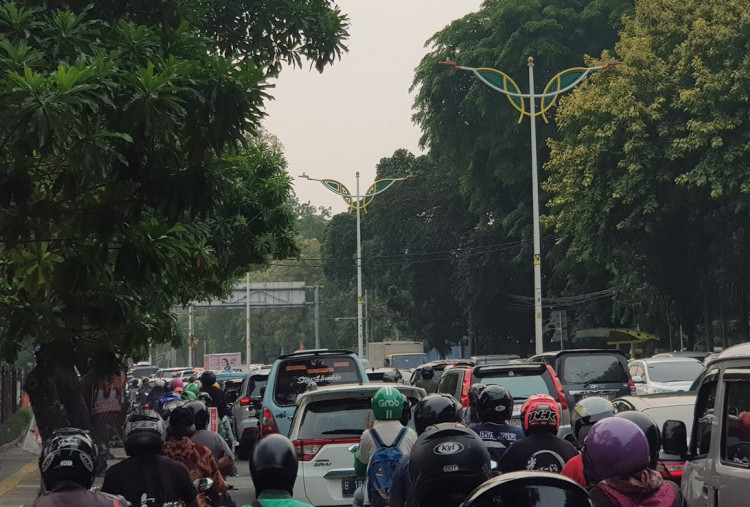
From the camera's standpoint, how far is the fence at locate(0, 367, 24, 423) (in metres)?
32.2

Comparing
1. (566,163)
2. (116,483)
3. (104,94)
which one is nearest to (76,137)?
(104,94)

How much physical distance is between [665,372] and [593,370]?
21.3 ft

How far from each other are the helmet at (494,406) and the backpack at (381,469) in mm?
816

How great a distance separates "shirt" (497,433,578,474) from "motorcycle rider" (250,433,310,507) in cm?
264

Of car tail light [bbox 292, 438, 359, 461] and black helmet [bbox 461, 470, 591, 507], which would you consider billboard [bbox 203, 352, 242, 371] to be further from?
black helmet [bbox 461, 470, 591, 507]

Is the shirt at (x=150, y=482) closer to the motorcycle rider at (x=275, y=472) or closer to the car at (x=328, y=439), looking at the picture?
the motorcycle rider at (x=275, y=472)

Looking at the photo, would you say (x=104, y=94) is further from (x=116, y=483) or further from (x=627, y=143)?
(x=627, y=143)

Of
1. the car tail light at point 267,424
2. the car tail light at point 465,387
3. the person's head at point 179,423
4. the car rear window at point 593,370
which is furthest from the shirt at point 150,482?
the car rear window at point 593,370

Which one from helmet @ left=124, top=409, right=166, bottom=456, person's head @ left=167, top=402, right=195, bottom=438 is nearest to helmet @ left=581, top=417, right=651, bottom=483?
helmet @ left=124, top=409, right=166, bottom=456

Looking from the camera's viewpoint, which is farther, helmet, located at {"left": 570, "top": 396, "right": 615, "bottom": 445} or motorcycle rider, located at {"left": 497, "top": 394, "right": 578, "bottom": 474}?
helmet, located at {"left": 570, "top": 396, "right": 615, "bottom": 445}

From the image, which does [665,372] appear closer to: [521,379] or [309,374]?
[521,379]

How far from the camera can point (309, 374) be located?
61.3 ft

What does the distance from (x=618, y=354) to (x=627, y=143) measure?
782 inches

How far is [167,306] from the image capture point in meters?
16.2
